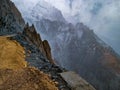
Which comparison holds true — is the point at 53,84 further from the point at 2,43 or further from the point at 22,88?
the point at 2,43

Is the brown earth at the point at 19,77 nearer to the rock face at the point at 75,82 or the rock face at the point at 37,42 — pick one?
the rock face at the point at 75,82

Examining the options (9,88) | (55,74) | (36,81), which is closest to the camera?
(9,88)

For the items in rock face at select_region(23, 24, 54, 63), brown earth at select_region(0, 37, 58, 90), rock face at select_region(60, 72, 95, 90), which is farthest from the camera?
rock face at select_region(23, 24, 54, 63)

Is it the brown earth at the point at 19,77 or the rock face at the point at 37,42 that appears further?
the rock face at the point at 37,42

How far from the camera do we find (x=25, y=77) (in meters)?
14.8

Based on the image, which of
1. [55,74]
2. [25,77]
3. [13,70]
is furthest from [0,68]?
[55,74]

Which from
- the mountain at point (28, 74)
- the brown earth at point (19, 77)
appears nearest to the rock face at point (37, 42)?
the mountain at point (28, 74)

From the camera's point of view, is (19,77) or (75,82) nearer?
(19,77)

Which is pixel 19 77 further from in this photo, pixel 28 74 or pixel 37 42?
pixel 37 42

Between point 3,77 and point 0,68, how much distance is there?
4.78 ft

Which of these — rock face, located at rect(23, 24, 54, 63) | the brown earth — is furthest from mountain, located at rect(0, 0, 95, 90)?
rock face, located at rect(23, 24, 54, 63)

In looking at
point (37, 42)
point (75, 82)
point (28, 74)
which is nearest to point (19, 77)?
point (28, 74)

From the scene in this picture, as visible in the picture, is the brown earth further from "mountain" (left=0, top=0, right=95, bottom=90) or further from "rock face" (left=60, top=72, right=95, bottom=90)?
"rock face" (left=60, top=72, right=95, bottom=90)

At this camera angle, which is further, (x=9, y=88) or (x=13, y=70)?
(x=13, y=70)
